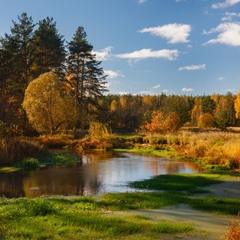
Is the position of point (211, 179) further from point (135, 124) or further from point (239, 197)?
point (135, 124)

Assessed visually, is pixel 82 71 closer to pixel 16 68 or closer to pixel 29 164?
pixel 16 68

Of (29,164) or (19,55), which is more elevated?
(19,55)

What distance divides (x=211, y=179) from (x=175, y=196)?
560 centimetres

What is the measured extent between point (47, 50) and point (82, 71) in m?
7.44

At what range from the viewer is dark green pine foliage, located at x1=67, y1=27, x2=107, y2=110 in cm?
5919

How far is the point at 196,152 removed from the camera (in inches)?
1126

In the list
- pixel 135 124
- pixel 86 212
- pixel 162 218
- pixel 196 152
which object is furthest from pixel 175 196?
pixel 135 124

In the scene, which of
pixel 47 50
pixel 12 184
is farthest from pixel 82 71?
pixel 12 184

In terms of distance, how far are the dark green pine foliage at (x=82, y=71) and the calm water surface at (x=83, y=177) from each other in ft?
112

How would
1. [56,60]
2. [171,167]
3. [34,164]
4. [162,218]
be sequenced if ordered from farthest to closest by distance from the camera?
[56,60], [171,167], [34,164], [162,218]

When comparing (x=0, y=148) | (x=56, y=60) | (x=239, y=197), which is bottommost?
(x=239, y=197)

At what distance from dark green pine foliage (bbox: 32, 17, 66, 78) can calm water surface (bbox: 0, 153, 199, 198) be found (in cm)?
3018

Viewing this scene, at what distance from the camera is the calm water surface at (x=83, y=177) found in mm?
15440

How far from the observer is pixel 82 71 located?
6050cm
